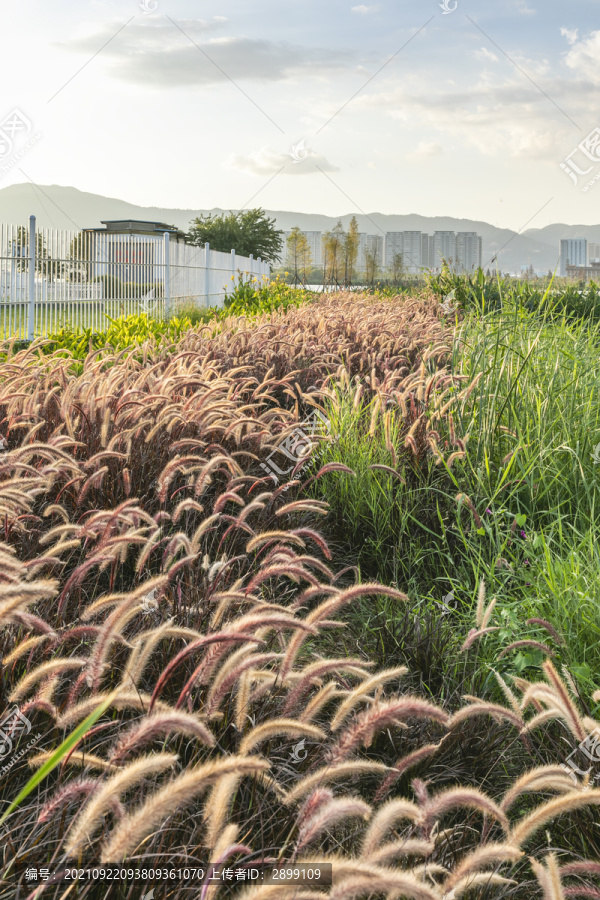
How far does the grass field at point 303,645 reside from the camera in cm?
129

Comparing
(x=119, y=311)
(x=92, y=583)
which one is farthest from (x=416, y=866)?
(x=119, y=311)

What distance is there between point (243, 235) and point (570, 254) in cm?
5427

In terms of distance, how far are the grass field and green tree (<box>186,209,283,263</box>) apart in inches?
2326

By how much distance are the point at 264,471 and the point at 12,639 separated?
234 cm

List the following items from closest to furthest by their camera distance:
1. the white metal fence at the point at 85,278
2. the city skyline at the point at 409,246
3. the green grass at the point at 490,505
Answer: the green grass at the point at 490,505 → the white metal fence at the point at 85,278 → the city skyline at the point at 409,246

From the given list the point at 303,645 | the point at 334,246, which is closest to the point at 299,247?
the point at 334,246

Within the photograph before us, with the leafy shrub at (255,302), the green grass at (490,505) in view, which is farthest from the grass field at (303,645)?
the leafy shrub at (255,302)

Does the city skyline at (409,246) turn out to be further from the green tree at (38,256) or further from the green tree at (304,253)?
the green tree at (38,256)

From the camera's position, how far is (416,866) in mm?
1454

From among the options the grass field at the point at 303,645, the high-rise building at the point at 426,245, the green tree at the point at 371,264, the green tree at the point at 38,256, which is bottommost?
the grass field at the point at 303,645

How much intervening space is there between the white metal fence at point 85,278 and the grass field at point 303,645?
9.74m

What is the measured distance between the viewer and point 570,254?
11133 millimetres

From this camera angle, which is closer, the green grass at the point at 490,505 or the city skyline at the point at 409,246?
the green grass at the point at 490,505

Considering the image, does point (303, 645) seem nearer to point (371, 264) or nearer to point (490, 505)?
point (490, 505)
